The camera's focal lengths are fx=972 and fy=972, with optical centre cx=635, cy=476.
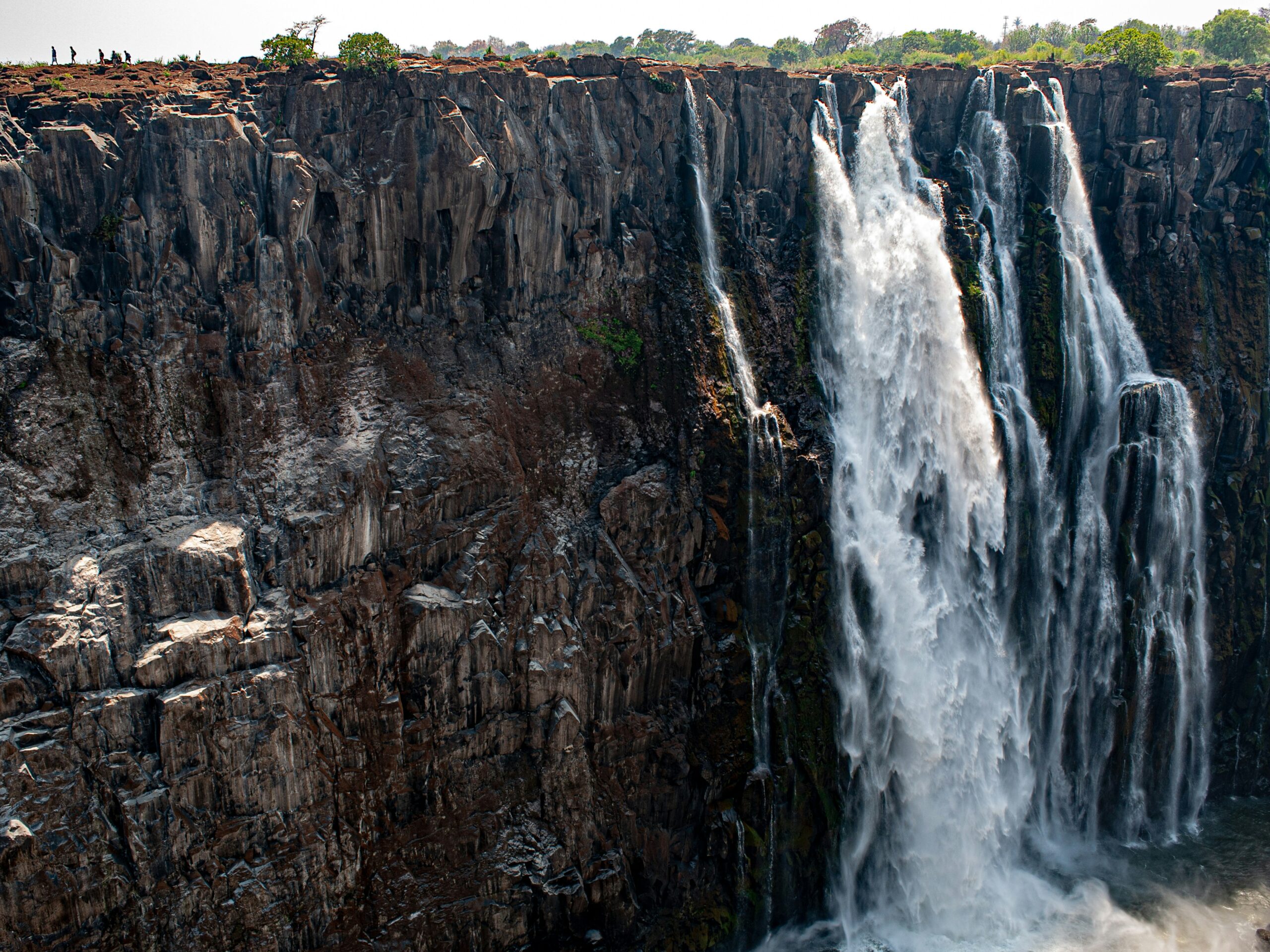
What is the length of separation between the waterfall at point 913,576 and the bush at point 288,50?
17.5m

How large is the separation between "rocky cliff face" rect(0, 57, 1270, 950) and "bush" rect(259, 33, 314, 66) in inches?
45.3

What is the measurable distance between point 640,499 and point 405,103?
43.5ft

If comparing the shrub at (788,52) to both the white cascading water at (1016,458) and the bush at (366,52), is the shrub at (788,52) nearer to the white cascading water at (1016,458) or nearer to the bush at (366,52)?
the white cascading water at (1016,458)

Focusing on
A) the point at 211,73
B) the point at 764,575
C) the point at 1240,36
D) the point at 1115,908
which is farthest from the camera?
the point at 1240,36

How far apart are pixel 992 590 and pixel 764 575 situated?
8512 millimetres

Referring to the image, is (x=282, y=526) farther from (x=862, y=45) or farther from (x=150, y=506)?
(x=862, y=45)

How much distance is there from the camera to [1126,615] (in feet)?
112

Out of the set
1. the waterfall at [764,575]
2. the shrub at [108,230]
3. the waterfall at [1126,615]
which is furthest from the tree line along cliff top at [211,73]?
the waterfall at [1126,615]

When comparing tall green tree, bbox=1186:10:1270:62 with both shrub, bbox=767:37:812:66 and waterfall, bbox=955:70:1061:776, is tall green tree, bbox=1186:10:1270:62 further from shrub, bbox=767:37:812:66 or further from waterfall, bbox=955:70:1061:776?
waterfall, bbox=955:70:1061:776

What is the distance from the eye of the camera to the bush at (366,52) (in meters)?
28.0

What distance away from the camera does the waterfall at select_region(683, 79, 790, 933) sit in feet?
95.9

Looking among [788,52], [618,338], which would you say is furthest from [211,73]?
[788,52]

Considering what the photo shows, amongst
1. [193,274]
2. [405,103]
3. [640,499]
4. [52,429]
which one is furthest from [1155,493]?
[52,429]

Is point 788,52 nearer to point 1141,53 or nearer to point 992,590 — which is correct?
point 1141,53
